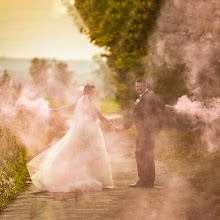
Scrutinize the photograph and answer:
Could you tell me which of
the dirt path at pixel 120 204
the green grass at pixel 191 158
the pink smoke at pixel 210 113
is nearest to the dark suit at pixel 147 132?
the dirt path at pixel 120 204

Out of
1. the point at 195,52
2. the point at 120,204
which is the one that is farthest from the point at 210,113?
the point at 120,204

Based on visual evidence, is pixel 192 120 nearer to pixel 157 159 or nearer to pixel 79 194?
pixel 157 159

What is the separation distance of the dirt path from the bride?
0.22m

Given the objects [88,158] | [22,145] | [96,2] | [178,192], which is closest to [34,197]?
[88,158]

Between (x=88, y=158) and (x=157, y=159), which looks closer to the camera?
(x=88, y=158)

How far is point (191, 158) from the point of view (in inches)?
429

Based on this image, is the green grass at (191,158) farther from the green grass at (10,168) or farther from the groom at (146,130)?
the green grass at (10,168)

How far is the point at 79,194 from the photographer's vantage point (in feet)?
23.1

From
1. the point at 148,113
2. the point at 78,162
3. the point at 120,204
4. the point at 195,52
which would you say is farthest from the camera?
the point at 195,52

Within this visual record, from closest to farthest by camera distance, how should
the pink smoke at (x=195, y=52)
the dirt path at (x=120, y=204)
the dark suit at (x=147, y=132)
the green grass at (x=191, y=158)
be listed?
1. the dirt path at (x=120, y=204)
2. the dark suit at (x=147, y=132)
3. the green grass at (x=191, y=158)
4. the pink smoke at (x=195, y=52)

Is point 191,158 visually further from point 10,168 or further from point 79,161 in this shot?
point 10,168

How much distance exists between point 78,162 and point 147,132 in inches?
59.3

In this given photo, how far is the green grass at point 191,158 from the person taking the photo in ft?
26.1

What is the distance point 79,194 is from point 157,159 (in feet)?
15.5
